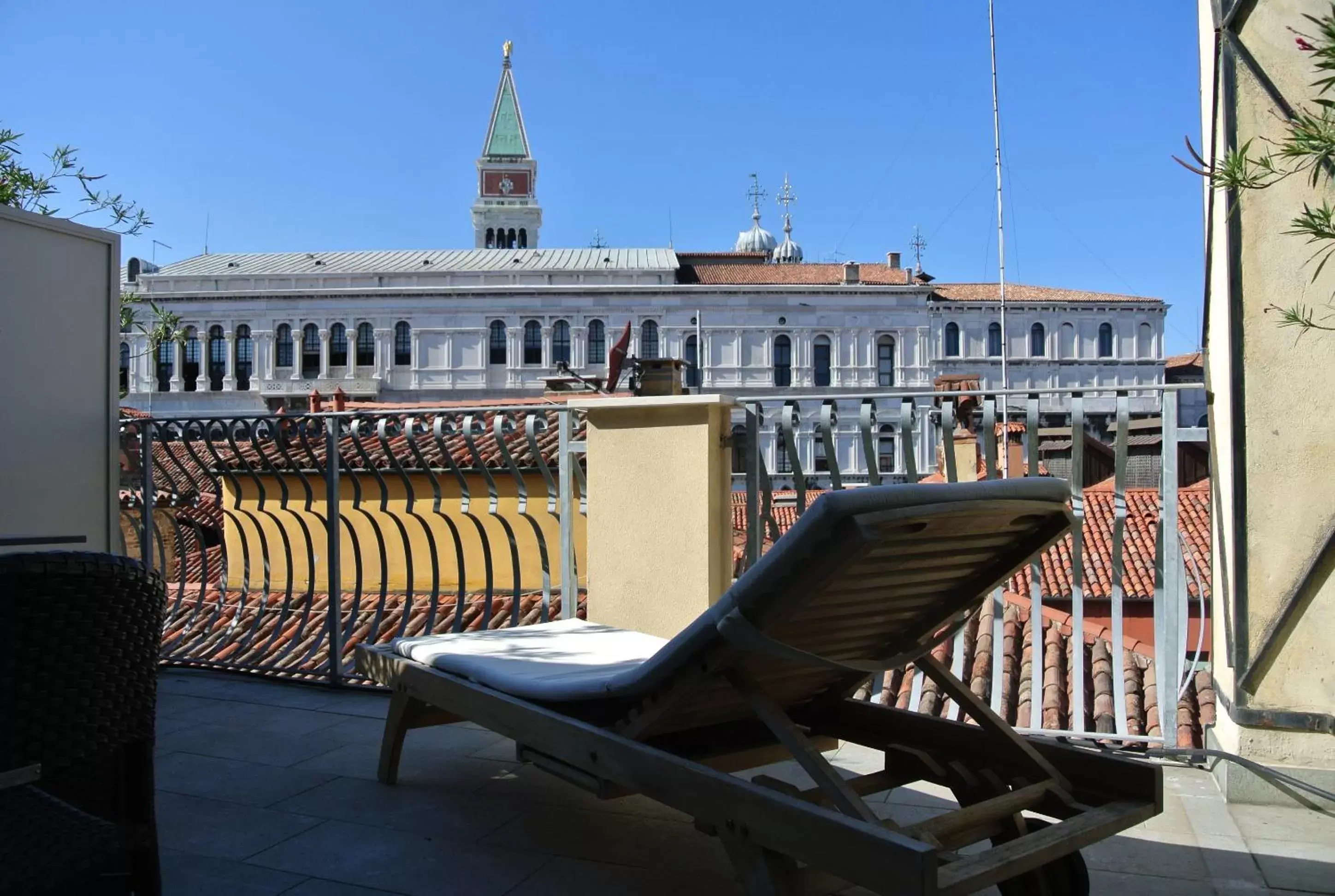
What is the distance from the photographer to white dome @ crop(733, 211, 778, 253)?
236 ft

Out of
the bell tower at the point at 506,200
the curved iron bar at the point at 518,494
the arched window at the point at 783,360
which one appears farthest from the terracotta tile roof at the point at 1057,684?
the bell tower at the point at 506,200

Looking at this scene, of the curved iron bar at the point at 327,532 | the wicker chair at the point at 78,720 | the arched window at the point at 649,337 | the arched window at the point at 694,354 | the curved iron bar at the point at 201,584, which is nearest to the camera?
the wicker chair at the point at 78,720

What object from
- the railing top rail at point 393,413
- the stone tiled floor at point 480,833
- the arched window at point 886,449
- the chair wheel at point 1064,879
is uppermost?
the arched window at point 886,449

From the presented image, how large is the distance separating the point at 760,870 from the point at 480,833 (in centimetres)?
115

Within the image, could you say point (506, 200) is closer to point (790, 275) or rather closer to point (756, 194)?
point (756, 194)

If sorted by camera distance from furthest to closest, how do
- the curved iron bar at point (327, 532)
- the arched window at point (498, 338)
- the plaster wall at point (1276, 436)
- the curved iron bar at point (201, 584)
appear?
the arched window at point (498, 338)
the curved iron bar at point (201, 584)
the curved iron bar at point (327, 532)
the plaster wall at point (1276, 436)

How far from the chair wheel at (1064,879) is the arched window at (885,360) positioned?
50529 millimetres

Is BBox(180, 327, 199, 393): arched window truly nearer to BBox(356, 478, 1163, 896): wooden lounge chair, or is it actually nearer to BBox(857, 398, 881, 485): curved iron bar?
BBox(857, 398, 881, 485): curved iron bar

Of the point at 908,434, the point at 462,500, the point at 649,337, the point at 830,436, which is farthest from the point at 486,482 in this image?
the point at 649,337

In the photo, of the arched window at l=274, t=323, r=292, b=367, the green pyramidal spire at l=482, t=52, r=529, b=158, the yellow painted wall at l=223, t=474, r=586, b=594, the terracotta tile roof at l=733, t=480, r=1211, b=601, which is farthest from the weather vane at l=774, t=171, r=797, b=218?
the yellow painted wall at l=223, t=474, r=586, b=594

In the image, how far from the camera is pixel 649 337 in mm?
51625

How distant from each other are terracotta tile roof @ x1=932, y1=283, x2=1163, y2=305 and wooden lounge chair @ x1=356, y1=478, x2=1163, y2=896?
171 feet

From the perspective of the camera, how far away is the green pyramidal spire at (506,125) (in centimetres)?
7738

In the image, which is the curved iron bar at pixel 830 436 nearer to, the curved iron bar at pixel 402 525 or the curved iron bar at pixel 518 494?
the curved iron bar at pixel 518 494
